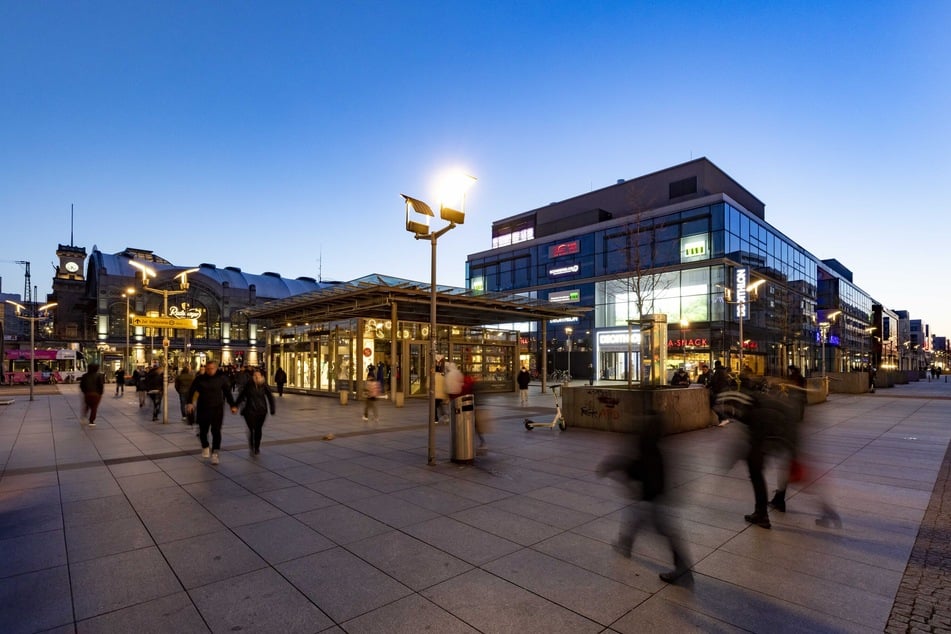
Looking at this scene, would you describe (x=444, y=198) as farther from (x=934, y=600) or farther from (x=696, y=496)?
(x=934, y=600)

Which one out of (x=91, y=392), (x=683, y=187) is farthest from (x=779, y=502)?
(x=683, y=187)

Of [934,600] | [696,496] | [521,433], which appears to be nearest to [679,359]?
[521,433]

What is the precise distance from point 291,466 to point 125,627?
5542 millimetres

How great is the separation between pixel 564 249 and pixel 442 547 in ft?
158

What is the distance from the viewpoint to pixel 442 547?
526 cm

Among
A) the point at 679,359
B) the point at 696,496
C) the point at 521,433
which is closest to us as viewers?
the point at 696,496

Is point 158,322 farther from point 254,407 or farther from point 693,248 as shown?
point 693,248

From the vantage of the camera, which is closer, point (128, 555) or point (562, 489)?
point (128, 555)

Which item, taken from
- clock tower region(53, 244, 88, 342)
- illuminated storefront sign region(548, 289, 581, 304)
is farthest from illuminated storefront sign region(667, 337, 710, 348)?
clock tower region(53, 244, 88, 342)

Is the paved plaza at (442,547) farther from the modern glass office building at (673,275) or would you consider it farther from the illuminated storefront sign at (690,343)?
the illuminated storefront sign at (690,343)

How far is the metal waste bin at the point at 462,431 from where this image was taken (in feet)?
30.7

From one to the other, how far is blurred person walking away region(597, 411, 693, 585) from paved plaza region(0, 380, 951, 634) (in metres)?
0.20

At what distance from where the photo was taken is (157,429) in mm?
14312

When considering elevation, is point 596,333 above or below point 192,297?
below
